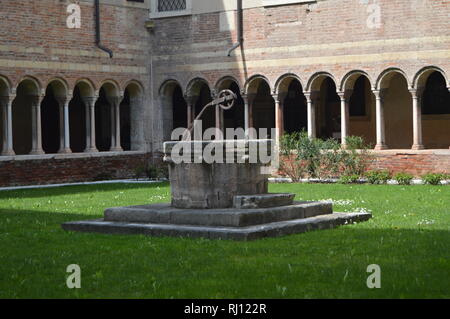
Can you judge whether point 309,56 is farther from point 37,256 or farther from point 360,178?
point 37,256

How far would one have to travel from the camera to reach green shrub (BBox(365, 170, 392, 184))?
23203 millimetres

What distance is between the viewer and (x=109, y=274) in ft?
32.1

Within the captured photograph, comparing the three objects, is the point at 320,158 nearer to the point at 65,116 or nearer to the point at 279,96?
the point at 279,96

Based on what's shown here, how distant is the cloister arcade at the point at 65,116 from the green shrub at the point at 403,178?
29.4ft

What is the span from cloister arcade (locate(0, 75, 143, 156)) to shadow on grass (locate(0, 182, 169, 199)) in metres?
1.99

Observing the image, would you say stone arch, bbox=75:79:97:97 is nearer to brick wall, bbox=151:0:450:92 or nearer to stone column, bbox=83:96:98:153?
stone column, bbox=83:96:98:153

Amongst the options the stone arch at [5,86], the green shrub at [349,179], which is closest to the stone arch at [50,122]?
the stone arch at [5,86]

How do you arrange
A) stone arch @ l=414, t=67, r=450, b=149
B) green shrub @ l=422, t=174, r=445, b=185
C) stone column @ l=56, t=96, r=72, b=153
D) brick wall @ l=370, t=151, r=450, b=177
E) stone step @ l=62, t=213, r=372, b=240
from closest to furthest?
stone step @ l=62, t=213, r=372, b=240
green shrub @ l=422, t=174, r=445, b=185
brick wall @ l=370, t=151, r=450, b=177
stone column @ l=56, t=96, r=72, b=153
stone arch @ l=414, t=67, r=450, b=149

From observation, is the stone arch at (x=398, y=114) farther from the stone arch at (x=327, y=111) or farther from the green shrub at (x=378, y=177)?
the green shrub at (x=378, y=177)

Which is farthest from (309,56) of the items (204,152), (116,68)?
(204,152)

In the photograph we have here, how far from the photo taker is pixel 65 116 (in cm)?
2606

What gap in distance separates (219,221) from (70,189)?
1072cm

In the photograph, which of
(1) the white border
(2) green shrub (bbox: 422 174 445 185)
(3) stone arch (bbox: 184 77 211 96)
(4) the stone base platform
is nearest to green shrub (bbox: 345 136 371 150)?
(2) green shrub (bbox: 422 174 445 185)
